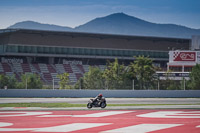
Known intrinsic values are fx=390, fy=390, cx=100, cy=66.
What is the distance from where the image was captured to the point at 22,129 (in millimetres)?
17516

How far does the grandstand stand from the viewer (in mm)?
73250

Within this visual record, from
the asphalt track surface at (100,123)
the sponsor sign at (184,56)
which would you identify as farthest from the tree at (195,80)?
the asphalt track surface at (100,123)

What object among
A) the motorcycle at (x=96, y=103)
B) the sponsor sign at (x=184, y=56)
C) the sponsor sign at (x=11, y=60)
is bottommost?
the motorcycle at (x=96, y=103)

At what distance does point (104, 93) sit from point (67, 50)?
121ft

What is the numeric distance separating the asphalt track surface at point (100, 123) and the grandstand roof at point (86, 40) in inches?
2046

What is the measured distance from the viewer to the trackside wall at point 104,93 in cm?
4262

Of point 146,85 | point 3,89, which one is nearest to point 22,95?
point 3,89

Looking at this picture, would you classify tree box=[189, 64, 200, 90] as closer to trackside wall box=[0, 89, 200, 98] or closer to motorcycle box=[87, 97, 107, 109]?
trackside wall box=[0, 89, 200, 98]

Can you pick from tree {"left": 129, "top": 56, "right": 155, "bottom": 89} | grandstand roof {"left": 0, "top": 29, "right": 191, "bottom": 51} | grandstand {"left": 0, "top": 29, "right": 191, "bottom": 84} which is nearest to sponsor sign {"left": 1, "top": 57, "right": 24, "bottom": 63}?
grandstand {"left": 0, "top": 29, "right": 191, "bottom": 84}

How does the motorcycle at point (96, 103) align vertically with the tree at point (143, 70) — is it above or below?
below

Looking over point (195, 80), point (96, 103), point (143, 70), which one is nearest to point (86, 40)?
point (143, 70)

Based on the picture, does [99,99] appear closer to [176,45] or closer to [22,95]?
[22,95]

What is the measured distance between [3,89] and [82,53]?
38.7 m

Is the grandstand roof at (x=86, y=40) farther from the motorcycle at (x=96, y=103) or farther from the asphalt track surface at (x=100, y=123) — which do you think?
the asphalt track surface at (x=100, y=123)
